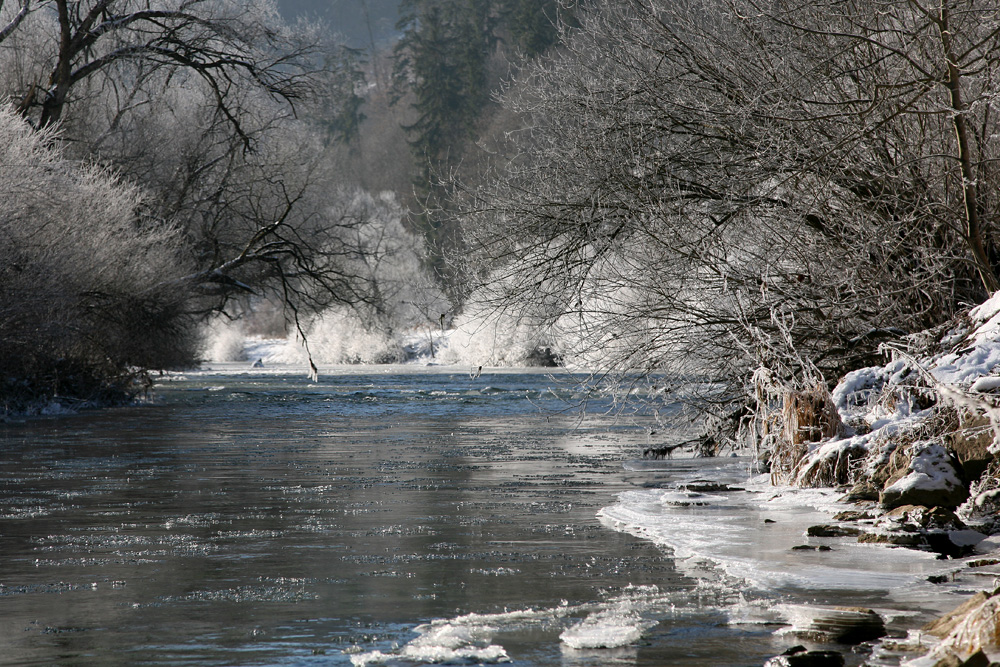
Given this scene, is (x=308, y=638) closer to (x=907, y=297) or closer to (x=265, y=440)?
(x=907, y=297)

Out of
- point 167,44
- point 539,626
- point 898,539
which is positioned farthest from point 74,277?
point 539,626

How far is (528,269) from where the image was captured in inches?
521

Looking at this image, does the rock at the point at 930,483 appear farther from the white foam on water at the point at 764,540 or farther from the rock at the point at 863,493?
the rock at the point at 863,493

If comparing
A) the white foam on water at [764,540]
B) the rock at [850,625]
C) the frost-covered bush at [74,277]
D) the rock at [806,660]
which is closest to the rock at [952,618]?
the rock at [850,625]

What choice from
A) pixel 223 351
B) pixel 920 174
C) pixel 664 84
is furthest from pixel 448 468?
pixel 223 351

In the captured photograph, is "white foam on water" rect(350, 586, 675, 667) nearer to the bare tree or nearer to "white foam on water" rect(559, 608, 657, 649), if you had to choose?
"white foam on water" rect(559, 608, 657, 649)

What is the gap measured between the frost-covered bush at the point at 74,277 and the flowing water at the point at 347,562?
16.6 ft

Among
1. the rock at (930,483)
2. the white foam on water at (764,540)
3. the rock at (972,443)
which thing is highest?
the rock at (972,443)

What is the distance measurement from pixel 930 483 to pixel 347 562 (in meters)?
4.13

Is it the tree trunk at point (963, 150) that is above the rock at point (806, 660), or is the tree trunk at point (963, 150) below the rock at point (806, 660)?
above

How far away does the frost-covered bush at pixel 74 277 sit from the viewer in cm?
2006

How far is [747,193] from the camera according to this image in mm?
11992

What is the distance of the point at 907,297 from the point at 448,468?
5.14m

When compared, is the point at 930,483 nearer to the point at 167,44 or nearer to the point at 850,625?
the point at 850,625
